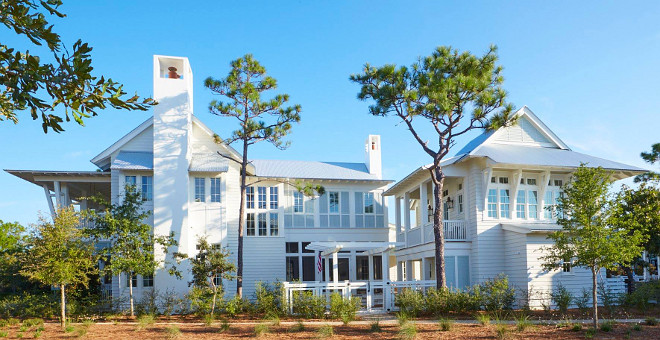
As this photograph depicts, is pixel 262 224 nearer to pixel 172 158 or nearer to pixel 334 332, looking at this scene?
pixel 172 158

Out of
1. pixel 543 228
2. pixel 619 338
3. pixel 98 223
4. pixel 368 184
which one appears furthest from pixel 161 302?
pixel 619 338

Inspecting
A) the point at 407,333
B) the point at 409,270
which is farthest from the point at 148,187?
the point at 407,333

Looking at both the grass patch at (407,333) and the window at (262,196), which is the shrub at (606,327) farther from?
the window at (262,196)

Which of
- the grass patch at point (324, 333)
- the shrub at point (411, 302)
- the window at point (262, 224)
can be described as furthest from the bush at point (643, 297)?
the window at point (262, 224)

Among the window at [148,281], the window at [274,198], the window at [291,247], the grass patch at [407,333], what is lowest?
the grass patch at [407,333]

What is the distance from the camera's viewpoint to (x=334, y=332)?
13.5 m

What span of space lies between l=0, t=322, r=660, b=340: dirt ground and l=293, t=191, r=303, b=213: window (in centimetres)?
1187

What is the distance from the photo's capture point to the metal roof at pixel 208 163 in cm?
2295

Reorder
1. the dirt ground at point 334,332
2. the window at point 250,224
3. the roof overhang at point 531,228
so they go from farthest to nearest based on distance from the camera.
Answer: the window at point 250,224 < the roof overhang at point 531,228 < the dirt ground at point 334,332

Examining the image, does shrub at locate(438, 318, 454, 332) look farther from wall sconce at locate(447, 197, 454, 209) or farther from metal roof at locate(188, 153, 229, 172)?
metal roof at locate(188, 153, 229, 172)

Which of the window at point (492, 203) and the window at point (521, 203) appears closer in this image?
the window at point (492, 203)

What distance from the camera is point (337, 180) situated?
1091 inches

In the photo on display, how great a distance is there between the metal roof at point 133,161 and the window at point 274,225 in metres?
6.19

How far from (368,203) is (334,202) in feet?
5.88
